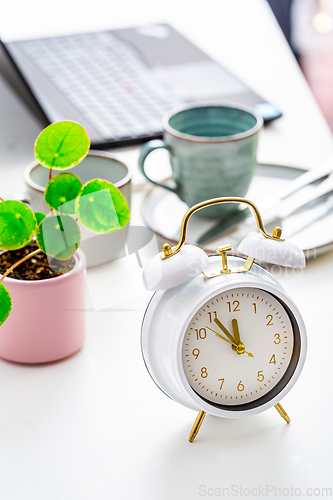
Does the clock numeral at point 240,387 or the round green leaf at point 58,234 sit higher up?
the round green leaf at point 58,234

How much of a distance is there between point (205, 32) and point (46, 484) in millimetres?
1386

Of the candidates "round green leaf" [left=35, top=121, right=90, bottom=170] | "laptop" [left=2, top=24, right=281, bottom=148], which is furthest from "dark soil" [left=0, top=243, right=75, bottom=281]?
"laptop" [left=2, top=24, right=281, bottom=148]

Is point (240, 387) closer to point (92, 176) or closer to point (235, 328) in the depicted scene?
point (235, 328)

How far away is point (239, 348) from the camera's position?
48 centimetres

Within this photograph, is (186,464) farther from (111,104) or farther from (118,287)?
(111,104)

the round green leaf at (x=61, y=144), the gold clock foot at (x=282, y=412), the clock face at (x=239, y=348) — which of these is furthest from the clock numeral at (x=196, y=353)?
the round green leaf at (x=61, y=144)

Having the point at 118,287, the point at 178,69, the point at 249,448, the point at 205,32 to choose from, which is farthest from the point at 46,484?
the point at 205,32

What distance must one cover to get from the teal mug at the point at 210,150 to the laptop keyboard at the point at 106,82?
0.66 feet

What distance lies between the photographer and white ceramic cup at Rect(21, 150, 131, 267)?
672 mm

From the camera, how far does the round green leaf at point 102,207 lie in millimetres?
472

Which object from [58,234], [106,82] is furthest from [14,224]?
[106,82]

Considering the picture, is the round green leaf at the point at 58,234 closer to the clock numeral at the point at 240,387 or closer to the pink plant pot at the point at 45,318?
the pink plant pot at the point at 45,318

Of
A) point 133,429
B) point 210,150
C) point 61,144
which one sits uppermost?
point 61,144

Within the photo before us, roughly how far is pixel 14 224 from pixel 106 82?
76cm
